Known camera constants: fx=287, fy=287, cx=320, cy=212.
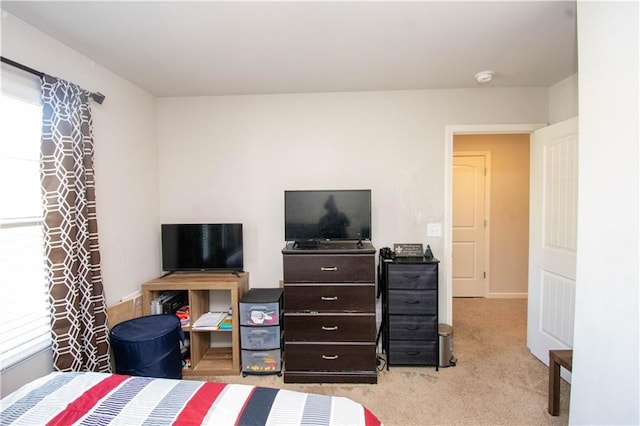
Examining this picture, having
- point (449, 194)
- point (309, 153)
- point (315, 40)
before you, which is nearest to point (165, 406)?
point (315, 40)

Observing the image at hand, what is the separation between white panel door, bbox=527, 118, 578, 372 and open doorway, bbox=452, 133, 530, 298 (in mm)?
1445

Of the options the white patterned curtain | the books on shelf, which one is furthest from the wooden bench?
the white patterned curtain

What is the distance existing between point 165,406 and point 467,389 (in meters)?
2.13

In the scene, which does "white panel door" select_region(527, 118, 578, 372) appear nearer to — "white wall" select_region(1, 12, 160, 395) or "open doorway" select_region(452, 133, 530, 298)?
"open doorway" select_region(452, 133, 530, 298)

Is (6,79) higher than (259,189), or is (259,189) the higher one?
(6,79)

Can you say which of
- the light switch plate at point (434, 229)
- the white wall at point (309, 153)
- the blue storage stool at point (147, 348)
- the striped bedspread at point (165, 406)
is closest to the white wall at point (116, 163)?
the white wall at point (309, 153)

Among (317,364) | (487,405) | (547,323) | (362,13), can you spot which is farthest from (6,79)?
(547,323)

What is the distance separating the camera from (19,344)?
5.27 feet

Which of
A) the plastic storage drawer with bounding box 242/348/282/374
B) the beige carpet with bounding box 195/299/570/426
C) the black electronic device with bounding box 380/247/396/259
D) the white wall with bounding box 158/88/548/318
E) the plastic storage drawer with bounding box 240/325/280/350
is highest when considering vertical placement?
the white wall with bounding box 158/88/548/318

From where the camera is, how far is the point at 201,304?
2.68m

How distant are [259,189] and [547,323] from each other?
2861 mm

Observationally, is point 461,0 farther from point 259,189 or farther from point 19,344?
point 19,344

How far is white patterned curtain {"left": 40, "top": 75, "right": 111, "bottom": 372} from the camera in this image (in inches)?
67.0

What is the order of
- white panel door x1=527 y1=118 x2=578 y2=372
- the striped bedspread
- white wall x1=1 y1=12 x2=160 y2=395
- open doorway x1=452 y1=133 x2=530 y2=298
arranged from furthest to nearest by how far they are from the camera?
open doorway x1=452 y1=133 x2=530 y2=298, white panel door x1=527 y1=118 x2=578 y2=372, white wall x1=1 y1=12 x2=160 y2=395, the striped bedspread
